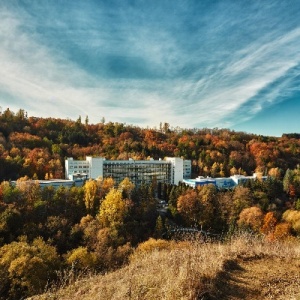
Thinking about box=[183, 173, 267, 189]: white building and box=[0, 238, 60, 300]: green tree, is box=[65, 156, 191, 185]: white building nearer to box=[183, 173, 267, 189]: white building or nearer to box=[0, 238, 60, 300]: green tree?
box=[183, 173, 267, 189]: white building

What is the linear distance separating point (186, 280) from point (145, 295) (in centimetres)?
53

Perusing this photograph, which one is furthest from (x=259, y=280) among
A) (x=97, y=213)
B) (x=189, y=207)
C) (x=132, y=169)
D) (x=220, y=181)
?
(x=132, y=169)

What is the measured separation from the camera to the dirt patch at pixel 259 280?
10.8 ft

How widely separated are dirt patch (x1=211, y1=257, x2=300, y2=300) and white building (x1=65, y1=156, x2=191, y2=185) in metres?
27.4

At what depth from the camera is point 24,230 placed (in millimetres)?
18344

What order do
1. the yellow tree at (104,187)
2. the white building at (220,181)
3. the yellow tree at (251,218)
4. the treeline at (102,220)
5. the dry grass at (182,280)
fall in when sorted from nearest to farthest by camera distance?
the dry grass at (182,280) → the treeline at (102,220) → the yellow tree at (251,218) → the yellow tree at (104,187) → the white building at (220,181)

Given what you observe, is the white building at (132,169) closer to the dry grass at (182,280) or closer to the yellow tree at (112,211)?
the yellow tree at (112,211)

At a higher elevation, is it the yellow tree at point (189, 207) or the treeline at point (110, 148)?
the treeline at point (110, 148)

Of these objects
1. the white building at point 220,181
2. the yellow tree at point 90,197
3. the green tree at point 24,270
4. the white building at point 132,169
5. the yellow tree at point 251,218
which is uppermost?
the white building at point 132,169

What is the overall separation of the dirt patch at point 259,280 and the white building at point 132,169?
2736 centimetres

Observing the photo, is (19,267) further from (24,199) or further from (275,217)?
(275,217)

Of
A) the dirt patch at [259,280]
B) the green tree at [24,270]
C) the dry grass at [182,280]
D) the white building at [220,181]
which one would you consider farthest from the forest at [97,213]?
the dirt patch at [259,280]

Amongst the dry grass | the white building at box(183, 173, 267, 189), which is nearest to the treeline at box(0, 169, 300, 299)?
the white building at box(183, 173, 267, 189)

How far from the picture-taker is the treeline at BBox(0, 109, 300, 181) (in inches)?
1271
